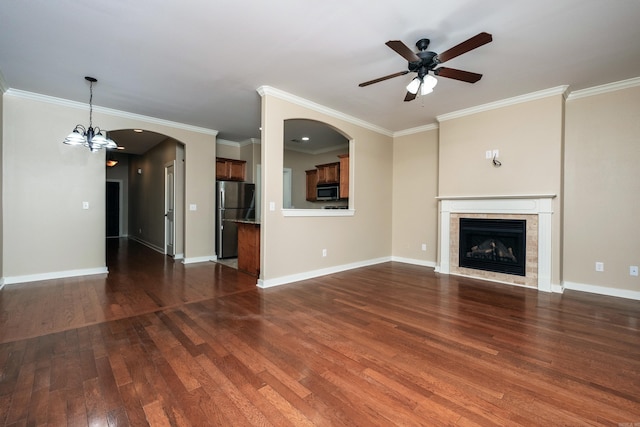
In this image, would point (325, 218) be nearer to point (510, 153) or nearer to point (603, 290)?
point (510, 153)

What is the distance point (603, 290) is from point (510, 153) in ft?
7.11

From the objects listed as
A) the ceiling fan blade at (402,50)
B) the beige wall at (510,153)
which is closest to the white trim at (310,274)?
the beige wall at (510,153)

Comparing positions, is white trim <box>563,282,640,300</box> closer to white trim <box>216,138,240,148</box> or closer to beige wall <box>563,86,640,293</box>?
beige wall <box>563,86,640,293</box>

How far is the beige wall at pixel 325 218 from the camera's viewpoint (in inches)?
156

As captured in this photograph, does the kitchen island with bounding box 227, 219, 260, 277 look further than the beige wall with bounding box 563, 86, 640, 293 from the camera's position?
Yes

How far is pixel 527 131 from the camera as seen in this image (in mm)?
4078

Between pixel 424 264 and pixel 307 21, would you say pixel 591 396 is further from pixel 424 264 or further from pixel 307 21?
pixel 424 264

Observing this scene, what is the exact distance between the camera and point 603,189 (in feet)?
12.3

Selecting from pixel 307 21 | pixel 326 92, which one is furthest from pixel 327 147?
pixel 307 21

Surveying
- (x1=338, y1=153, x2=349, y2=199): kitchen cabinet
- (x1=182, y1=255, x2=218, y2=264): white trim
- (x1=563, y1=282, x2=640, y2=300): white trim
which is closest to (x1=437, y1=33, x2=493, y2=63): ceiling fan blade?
(x1=338, y1=153, x2=349, y2=199): kitchen cabinet

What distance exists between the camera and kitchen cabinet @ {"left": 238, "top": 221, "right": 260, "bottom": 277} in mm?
4652

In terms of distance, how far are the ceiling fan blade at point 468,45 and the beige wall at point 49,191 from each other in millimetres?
4962

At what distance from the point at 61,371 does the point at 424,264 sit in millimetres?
5199

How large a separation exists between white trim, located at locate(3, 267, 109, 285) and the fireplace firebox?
19.7 ft
